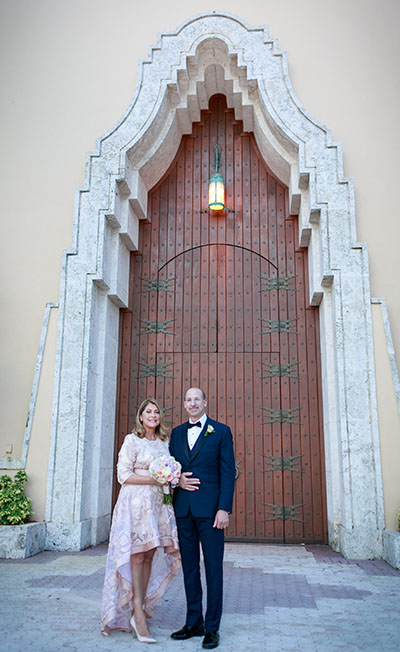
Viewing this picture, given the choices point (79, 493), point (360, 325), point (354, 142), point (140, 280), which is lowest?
point (79, 493)

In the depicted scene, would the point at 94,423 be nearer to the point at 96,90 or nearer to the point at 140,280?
the point at 140,280

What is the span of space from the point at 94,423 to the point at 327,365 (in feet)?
8.86

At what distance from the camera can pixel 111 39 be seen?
23.2 feet

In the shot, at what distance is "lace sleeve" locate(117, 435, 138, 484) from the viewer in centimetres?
331

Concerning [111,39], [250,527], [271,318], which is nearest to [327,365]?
[271,318]

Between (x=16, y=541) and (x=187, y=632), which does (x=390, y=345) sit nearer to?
(x=187, y=632)

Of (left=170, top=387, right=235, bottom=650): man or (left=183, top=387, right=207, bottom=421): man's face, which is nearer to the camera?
(left=170, top=387, right=235, bottom=650): man

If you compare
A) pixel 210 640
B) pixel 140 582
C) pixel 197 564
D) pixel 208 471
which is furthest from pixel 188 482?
pixel 210 640

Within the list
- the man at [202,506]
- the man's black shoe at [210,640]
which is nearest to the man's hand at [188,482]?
the man at [202,506]

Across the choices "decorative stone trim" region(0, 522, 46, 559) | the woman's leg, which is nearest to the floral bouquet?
the woman's leg

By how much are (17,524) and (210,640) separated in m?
3.07

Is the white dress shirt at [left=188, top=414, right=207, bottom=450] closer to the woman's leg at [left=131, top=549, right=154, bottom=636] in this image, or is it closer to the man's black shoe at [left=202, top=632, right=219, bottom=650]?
the woman's leg at [left=131, top=549, right=154, bottom=636]

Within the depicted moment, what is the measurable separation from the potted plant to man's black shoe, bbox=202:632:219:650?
109 inches

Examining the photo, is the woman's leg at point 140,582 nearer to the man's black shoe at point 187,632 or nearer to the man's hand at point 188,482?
the man's black shoe at point 187,632
